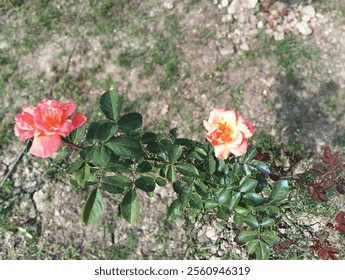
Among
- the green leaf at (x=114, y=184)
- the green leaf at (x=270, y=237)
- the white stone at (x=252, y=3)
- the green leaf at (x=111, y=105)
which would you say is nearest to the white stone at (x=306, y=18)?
the white stone at (x=252, y=3)

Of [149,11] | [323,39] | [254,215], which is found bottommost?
[254,215]

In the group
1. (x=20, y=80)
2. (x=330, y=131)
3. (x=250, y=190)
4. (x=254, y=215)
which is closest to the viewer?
(x=250, y=190)

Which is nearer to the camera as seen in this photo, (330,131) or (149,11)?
(330,131)

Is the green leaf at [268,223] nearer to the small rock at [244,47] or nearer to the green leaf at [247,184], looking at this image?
the green leaf at [247,184]

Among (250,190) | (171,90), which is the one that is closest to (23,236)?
(171,90)

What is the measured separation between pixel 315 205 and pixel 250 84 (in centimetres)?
95

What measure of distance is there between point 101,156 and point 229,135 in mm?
431

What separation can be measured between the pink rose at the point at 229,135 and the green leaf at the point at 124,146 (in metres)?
0.25

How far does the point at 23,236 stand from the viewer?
7.88ft

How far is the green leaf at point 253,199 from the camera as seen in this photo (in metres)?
1.59

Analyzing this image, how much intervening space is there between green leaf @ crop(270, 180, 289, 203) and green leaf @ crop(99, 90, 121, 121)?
0.66m

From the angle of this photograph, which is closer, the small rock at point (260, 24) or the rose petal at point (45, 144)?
the rose petal at point (45, 144)

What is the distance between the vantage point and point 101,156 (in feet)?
4.53
